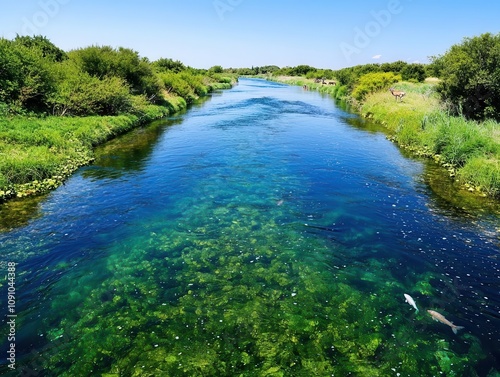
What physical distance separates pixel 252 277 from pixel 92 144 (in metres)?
19.3

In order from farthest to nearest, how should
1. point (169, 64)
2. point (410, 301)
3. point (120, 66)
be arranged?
point (169, 64) < point (120, 66) < point (410, 301)

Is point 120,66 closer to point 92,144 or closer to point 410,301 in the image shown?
point 92,144

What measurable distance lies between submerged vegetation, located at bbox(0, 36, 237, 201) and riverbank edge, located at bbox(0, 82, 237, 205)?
1.5 inches

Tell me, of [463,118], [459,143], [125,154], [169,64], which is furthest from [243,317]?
[169,64]

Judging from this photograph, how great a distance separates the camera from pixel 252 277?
9.59 meters

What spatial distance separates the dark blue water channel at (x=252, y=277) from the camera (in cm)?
704

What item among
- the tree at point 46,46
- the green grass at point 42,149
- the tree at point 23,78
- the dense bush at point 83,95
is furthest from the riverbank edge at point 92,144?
the tree at point 46,46

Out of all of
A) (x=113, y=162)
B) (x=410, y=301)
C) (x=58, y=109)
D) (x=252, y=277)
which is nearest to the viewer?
(x=410, y=301)

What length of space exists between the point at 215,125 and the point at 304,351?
29.4 m

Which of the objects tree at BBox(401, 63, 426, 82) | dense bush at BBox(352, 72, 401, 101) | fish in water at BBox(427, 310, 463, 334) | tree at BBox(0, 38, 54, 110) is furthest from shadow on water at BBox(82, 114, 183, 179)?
tree at BBox(401, 63, 426, 82)

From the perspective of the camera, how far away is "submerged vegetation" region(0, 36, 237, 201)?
1633cm

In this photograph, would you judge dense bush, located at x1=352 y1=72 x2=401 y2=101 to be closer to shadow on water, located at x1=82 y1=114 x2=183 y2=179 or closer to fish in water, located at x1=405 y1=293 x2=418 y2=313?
shadow on water, located at x1=82 y1=114 x2=183 y2=179

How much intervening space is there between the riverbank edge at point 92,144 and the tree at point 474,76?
89.1 ft

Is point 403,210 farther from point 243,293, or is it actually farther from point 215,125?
point 215,125
